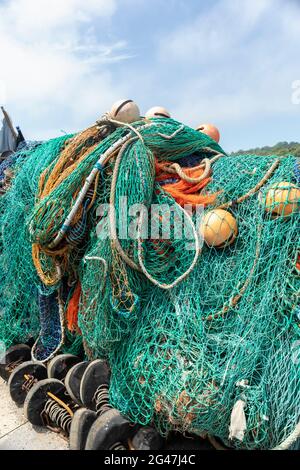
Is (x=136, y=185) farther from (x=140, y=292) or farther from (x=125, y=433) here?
(x=125, y=433)

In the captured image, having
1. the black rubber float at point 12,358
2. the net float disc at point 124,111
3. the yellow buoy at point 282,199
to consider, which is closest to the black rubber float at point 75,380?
the black rubber float at point 12,358

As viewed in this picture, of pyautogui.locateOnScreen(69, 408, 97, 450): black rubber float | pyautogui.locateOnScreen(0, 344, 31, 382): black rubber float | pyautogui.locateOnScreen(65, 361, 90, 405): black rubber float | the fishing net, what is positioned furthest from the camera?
the fishing net

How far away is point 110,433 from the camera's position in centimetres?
226

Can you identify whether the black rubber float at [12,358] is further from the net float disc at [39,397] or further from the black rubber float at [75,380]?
the black rubber float at [75,380]

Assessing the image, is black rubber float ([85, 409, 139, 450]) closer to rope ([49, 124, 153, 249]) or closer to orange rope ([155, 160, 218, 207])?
rope ([49, 124, 153, 249])

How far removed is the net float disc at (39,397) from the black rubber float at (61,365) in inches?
5.4

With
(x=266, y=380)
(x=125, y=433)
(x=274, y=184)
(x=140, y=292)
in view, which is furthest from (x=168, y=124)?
(x=125, y=433)

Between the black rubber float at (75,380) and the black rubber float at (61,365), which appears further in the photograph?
→ the black rubber float at (61,365)

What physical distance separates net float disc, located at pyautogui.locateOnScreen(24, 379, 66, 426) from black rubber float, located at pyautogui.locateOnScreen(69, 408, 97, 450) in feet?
1.59

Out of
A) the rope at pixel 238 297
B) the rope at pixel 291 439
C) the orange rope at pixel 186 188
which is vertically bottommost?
the rope at pixel 291 439

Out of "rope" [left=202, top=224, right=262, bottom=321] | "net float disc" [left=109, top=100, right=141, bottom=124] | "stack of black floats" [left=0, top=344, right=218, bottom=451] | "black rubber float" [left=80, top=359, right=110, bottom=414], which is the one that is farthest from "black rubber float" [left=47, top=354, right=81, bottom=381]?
"net float disc" [left=109, top=100, right=141, bottom=124]

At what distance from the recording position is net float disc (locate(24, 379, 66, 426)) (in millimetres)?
2846

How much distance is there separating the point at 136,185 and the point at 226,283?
898mm

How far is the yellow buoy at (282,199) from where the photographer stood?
244 centimetres
